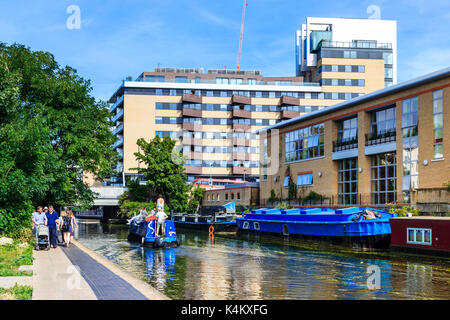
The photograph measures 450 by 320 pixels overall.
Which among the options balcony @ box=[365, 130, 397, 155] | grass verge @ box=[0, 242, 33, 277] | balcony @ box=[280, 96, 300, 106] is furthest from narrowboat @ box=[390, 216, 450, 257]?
balcony @ box=[280, 96, 300, 106]

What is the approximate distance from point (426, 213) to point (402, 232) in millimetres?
5630

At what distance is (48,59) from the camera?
124 feet

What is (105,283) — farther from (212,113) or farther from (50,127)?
(212,113)

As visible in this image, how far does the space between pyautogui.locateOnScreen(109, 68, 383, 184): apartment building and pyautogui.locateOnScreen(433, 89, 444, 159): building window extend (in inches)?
2412

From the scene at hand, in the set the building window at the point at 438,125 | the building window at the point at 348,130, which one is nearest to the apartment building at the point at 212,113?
the building window at the point at 348,130

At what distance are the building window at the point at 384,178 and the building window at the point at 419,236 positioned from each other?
39.5 ft

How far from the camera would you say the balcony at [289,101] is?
98.8m

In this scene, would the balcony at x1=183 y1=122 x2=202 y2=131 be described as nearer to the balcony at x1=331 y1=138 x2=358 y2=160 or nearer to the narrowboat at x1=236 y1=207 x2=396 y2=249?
the balcony at x1=331 y1=138 x2=358 y2=160

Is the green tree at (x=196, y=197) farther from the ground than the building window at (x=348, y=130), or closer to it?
closer to it

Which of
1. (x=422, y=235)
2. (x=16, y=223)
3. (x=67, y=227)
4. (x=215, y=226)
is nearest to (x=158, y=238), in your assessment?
(x=67, y=227)

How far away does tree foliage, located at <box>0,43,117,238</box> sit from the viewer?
24.7 m

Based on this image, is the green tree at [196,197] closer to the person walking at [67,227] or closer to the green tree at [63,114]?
the green tree at [63,114]

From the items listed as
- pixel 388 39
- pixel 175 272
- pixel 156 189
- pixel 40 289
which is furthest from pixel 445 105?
pixel 388 39
